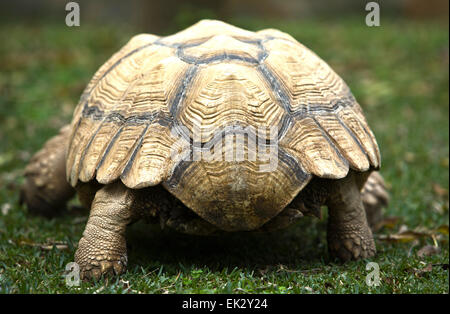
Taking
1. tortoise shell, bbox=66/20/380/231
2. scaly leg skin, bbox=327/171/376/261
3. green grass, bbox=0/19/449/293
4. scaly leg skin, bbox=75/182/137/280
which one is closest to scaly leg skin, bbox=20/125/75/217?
green grass, bbox=0/19/449/293

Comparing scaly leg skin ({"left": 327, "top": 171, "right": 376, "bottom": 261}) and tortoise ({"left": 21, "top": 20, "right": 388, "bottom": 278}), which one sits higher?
tortoise ({"left": 21, "top": 20, "right": 388, "bottom": 278})

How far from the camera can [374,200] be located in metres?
4.35

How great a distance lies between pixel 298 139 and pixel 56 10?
16.4m

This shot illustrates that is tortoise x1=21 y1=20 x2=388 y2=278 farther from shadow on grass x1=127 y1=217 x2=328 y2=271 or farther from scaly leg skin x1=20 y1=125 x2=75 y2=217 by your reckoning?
scaly leg skin x1=20 y1=125 x2=75 y2=217

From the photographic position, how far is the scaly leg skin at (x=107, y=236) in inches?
120

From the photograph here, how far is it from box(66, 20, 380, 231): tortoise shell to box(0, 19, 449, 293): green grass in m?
0.47

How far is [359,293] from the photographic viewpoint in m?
2.88

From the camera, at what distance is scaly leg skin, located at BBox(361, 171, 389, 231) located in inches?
171

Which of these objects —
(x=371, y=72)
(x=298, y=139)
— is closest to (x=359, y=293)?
(x=298, y=139)

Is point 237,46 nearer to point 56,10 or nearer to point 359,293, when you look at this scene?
point 359,293

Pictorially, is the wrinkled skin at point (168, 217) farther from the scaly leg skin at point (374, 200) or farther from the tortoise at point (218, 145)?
the scaly leg skin at point (374, 200)

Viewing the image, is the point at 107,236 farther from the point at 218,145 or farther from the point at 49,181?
the point at 49,181

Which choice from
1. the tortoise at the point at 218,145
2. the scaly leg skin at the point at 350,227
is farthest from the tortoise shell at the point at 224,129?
the scaly leg skin at the point at 350,227

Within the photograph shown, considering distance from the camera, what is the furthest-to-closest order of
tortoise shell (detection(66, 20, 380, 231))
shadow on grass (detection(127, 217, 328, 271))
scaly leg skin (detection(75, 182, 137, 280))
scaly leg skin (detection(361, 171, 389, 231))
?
scaly leg skin (detection(361, 171, 389, 231)) → shadow on grass (detection(127, 217, 328, 271)) → scaly leg skin (detection(75, 182, 137, 280)) → tortoise shell (detection(66, 20, 380, 231))
